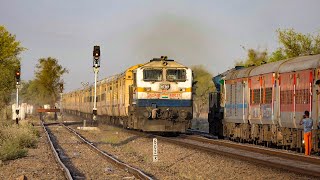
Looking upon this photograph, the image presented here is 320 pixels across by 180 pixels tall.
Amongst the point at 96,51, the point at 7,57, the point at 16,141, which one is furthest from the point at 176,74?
the point at 7,57

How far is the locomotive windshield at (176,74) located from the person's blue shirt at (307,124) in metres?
11.2

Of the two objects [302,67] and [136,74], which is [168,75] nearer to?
[136,74]

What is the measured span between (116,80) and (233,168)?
21.5 metres

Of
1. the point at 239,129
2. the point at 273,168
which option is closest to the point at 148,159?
the point at 273,168

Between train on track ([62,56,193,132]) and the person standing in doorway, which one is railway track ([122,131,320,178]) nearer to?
the person standing in doorway

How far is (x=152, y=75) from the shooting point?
28.5m

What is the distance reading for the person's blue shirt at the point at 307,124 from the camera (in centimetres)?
1792

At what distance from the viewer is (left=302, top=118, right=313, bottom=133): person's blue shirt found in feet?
58.8

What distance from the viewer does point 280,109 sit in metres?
21.6

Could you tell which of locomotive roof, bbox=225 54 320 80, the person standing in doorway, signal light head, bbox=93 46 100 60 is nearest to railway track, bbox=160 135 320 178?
the person standing in doorway

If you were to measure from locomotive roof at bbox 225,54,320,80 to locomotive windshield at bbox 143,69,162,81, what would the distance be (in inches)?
155

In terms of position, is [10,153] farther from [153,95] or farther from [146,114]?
[153,95]

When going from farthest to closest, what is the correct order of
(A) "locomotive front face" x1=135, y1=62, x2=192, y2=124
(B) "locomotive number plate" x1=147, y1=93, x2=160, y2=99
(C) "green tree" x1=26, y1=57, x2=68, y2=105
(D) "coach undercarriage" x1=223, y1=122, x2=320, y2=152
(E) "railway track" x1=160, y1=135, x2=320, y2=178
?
(C) "green tree" x1=26, y1=57, x2=68, y2=105
(B) "locomotive number plate" x1=147, y1=93, x2=160, y2=99
(A) "locomotive front face" x1=135, y1=62, x2=192, y2=124
(D) "coach undercarriage" x1=223, y1=122, x2=320, y2=152
(E) "railway track" x1=160, y1=135, x2=320, y2=178

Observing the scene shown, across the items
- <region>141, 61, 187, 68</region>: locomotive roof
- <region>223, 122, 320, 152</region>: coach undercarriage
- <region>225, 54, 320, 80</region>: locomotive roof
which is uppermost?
<region>141, 61, 187, 68</region>: locomotive roof
